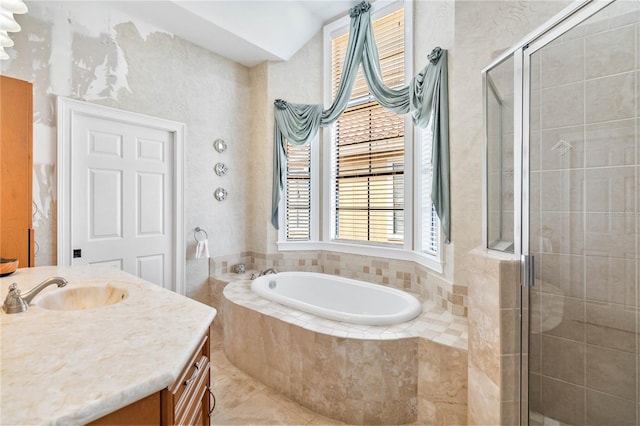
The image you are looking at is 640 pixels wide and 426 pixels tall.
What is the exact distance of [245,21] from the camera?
8.93 ft

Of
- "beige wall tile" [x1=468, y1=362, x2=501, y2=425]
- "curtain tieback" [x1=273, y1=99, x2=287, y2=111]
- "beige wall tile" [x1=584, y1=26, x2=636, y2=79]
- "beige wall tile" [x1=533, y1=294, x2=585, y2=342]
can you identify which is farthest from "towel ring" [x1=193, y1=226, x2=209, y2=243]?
"beige wall tile" [x1=584, y1=26, x2=636, y2=79]

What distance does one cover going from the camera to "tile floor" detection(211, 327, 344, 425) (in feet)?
5.70

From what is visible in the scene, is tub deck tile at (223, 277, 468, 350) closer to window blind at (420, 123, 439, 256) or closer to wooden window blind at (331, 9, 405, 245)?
window blind at (420, 123, 439, 256)

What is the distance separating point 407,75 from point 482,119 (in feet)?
3.40

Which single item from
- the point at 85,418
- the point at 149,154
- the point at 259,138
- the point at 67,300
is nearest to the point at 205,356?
the point at 85,418

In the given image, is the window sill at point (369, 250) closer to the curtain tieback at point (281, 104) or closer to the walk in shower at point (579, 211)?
the walk in shower at point (579, 211)

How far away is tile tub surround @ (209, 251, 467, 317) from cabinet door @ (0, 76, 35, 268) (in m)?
1.52

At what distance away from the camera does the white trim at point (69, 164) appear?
208 centimetres

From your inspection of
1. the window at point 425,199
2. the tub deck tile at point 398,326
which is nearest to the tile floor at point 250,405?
the tub deck tile at point 398,326

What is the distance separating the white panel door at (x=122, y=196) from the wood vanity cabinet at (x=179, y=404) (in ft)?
5.81

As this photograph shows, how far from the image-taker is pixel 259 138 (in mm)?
3342

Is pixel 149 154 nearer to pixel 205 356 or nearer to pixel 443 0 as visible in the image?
pixel 205 356

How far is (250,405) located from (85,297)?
1172mm

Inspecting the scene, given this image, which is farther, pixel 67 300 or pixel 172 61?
pixel 172 61
